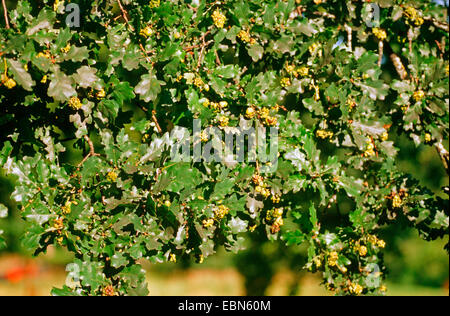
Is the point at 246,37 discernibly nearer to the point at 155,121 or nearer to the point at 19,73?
the point at 155,121

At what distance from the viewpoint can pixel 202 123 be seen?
2.05m

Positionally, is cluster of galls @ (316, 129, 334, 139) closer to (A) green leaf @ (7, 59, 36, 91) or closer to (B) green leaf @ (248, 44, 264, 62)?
(B) green leaf @ (248, 44, 264, 62)

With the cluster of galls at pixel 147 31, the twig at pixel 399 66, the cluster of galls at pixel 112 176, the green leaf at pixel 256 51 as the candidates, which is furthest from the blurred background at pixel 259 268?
the cluster of galls at pixel 147 31

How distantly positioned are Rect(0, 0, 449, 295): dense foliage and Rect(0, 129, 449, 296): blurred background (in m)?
3.54

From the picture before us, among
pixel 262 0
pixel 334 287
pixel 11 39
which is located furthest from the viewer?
pixel 334 287

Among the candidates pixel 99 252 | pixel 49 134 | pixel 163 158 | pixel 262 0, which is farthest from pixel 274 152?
pixel 49 134

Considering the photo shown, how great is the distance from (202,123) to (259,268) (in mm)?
5009

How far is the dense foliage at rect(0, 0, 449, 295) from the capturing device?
1.91 meters

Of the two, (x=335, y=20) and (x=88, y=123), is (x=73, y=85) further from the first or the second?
(x=335, y=20)

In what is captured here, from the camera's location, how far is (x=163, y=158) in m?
1.97

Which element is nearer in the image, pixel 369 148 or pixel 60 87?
pixel 60 87

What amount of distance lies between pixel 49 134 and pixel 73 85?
44 centimetres

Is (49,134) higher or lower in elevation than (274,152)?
higher

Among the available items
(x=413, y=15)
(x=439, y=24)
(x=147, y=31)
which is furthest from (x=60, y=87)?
(x=439, y=24)
